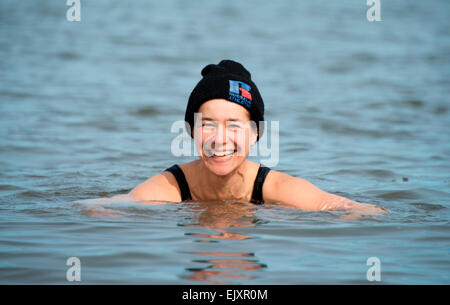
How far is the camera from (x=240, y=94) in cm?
535

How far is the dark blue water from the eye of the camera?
14.6 feet

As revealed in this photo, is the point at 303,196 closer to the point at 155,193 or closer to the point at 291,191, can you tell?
the point at 291,191

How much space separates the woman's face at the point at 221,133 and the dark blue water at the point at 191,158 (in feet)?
1.56

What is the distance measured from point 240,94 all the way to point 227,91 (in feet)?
0.40

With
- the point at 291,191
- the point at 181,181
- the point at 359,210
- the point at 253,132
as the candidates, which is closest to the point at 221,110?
the point at 253,132

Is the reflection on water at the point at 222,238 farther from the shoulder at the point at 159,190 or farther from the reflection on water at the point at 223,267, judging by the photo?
the shoulder at the point at 159,190

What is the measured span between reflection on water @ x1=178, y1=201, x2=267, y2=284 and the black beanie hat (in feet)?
2.34

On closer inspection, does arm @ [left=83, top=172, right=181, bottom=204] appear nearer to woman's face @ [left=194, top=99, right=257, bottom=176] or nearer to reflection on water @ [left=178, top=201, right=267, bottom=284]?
reflection on water @ [left=178, top=201, right=267, bottom=284]

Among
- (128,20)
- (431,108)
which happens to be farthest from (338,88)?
(128,20)

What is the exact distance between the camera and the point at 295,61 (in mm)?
18516

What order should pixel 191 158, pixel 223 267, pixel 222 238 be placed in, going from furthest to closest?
pixel 191 158 < pixel 222 238 < pixel 223 267

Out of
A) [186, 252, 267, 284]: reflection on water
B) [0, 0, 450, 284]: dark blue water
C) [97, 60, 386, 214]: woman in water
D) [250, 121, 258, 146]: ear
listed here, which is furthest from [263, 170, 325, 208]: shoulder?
[186, 252, 267, 284]: reflection on water

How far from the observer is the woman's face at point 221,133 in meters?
5.28
